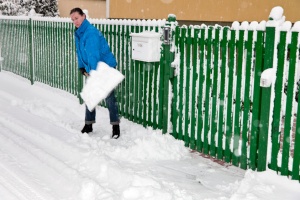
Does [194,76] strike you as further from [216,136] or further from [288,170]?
[288,170]

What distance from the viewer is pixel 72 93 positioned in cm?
899

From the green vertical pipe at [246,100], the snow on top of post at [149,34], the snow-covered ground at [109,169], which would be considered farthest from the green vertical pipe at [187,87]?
the green vertical pipe at [246,100]

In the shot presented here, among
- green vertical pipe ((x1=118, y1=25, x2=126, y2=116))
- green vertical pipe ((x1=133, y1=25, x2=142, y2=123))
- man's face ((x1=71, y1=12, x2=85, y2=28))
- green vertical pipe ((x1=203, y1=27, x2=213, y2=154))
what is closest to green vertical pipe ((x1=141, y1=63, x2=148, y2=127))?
green vertical pipe ((x1=133, y1=25, x2=142, y2=123))

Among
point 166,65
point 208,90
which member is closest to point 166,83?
point 166,65

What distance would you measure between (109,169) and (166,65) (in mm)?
1876

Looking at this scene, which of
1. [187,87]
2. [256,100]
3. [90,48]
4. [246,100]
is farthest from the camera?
[90,48]

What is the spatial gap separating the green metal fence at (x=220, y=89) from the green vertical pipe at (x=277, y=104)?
10mm

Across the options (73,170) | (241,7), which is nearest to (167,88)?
(73,170)

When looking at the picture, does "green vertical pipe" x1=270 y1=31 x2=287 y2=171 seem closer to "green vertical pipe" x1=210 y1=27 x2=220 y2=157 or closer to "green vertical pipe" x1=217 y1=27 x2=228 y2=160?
"green vertical pipe" x1=217 y1=27 x2=228 y2=160

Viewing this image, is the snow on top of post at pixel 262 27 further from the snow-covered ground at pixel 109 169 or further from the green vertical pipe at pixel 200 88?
the snow-covered ground at pixel 109 169

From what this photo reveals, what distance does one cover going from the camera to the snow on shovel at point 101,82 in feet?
19.9

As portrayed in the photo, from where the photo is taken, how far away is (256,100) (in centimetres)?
469

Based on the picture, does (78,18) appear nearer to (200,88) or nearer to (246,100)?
(200,88)

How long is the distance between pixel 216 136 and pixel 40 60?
6.30 m
